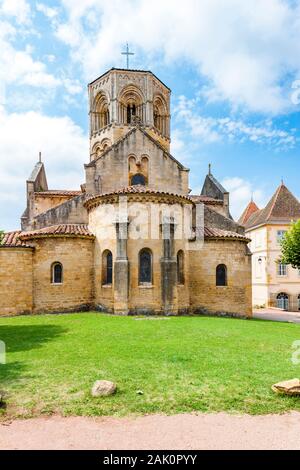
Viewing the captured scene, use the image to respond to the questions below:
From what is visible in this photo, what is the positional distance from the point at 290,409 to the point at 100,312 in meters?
14.1

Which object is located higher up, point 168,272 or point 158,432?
point 168,272

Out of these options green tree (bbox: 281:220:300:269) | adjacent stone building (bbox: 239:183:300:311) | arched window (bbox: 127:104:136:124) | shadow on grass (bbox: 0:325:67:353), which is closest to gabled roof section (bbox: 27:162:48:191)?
arched window (bbox: 127:104:136:124)

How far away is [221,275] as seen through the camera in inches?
839

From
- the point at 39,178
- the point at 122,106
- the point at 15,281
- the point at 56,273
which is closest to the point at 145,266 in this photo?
the point at 56,273

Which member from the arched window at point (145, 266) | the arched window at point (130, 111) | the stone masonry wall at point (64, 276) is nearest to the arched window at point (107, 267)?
the stone masonry wall at point (64, 276)

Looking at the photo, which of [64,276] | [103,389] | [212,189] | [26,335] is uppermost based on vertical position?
[212,189]

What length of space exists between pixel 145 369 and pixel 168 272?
10.4 metres

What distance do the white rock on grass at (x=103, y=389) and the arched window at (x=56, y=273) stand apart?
528 inches

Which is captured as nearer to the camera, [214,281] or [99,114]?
[214,281]

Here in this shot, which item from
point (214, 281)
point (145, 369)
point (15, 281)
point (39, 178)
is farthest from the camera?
point (39, 178)

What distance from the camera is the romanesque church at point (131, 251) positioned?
60.5 ft

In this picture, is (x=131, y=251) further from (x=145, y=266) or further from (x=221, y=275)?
(x=221, y=275)

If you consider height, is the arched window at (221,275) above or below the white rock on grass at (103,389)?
above

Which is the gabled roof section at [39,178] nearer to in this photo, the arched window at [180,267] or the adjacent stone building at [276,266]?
the arched window at [180,267]
